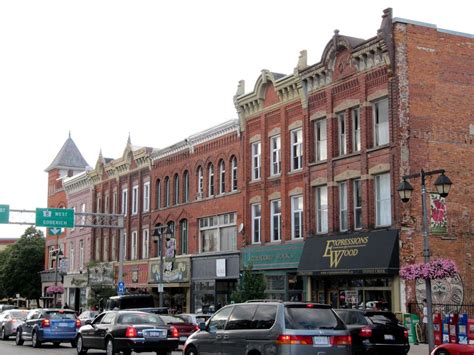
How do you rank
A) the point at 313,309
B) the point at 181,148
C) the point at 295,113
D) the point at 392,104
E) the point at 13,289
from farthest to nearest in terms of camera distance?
the point at 13,289
the point at 181,148
the point at 295,113
the point at 392,104
the point at 313,309

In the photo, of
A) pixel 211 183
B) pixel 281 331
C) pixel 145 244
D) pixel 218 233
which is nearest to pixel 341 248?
pixel 218 233

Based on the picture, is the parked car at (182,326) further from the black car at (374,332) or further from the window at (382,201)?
the window at (382,201)

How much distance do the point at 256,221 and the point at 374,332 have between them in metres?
19.6

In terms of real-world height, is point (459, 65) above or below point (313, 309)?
above

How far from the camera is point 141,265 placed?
171 feet

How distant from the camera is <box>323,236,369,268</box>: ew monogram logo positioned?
104 feet

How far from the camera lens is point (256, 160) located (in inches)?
1612

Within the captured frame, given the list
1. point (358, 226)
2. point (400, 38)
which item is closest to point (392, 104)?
point (400, 38)

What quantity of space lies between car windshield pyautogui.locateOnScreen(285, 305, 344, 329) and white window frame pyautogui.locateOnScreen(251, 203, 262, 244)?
23.8m

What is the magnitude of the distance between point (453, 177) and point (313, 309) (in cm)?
1770

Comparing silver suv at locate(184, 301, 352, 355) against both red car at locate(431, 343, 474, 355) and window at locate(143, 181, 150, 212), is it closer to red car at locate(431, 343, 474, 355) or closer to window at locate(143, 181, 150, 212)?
red car at locate(431, 343, 474, 355)

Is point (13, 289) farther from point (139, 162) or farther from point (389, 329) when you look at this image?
point (389, 329)

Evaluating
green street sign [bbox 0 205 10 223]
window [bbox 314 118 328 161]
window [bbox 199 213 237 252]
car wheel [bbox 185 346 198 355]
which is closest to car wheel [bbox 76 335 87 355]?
car wheel [bbox 185 346 198 355]

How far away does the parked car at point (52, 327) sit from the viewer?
2945 cm
